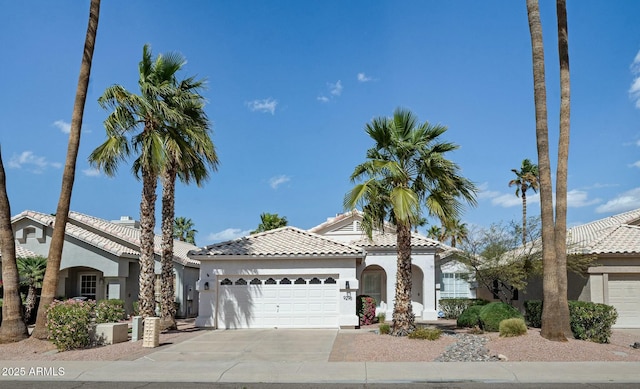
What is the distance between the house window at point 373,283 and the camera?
28797 millimetres

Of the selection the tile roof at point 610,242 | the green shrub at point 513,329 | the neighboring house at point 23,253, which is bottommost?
the green shrub at point 513,329

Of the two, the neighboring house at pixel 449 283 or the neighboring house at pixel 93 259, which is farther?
the neighboring house at pixel 449 283

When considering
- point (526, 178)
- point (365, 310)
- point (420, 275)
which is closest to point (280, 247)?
point (365, 310)

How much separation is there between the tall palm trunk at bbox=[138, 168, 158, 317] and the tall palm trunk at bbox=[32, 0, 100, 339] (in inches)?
113

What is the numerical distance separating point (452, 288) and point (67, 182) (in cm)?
2160

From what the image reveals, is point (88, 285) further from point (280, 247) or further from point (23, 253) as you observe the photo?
point (280, 247)

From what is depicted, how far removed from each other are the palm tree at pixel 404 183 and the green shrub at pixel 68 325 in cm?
888

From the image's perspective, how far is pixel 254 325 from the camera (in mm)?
22422

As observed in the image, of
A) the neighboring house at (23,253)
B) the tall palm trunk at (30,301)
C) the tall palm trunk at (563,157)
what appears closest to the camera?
the tall palm trunk at (563,157)

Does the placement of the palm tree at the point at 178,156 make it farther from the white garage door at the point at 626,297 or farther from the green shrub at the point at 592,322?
the white garage door at the point at 626,297

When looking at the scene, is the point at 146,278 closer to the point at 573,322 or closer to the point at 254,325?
the point at 254,325

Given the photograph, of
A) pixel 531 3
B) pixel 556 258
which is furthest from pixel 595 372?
Result: pixel 531 3

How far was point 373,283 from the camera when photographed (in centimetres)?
2905


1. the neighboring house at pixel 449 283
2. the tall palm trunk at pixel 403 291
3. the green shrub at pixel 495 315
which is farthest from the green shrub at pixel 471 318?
the neighboring house at pixel 449 283
